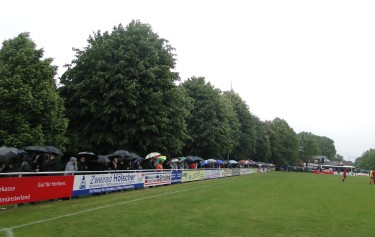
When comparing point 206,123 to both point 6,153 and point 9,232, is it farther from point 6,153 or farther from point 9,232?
point 9,232

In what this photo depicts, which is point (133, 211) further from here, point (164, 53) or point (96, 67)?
point (164, 53)

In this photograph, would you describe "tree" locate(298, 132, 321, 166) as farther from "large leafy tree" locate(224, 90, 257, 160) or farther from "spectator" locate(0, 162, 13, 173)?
"spectator" locate(0, 162, 13, 173)

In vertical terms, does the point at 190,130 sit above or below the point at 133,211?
above

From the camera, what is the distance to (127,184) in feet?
75.8

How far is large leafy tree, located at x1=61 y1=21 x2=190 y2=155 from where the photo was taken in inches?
1312

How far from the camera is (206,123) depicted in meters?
55.7

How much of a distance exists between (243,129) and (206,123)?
22883 millimetres

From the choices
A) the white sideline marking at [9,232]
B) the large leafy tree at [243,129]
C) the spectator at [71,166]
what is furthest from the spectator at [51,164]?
the large leafy tree at [243,129]

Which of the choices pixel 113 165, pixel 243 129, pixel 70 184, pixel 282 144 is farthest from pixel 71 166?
pixel 282 144

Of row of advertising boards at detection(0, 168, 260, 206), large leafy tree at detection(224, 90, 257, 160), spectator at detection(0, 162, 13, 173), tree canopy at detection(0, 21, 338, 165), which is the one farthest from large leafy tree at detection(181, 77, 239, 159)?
spectator at detection(0, 162, 13, 173)

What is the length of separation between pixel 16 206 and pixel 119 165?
10776 mm

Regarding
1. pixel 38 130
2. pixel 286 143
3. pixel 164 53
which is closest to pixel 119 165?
pixel 38 130

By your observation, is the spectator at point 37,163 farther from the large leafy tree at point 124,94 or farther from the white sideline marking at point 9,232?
the large leafy tree at point 124,94

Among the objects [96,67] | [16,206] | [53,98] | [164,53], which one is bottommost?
[16,206]
